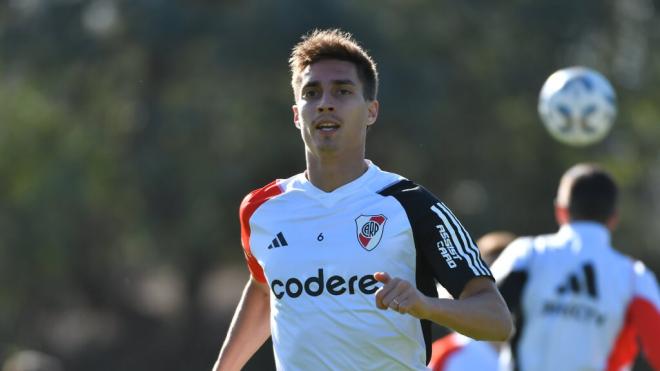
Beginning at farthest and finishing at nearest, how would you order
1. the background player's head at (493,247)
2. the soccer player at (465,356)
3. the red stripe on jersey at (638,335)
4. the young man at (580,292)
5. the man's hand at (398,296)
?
1. the background player's head at (493,247)
2. the soccer player at (465,356)
3. the young man at (580,292)
4. the red stripe on jersey at (638,335)
5. the man's hand at (398,296)

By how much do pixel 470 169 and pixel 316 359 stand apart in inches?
927

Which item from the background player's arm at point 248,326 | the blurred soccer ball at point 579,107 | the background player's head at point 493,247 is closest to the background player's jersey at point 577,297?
the background player's head at point 493,247

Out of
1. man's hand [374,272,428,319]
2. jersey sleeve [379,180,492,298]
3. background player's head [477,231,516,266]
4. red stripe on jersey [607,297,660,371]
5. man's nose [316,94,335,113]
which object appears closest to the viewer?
man's hand [374,272,428,319]

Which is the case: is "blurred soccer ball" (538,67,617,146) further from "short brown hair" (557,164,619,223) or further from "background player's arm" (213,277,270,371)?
"background player's arm" (213,277,270,371)

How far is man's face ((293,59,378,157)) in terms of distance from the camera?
4887 millimetres

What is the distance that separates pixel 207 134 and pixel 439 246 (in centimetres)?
2182

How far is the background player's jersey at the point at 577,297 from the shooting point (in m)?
7.15

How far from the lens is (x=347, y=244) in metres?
4.76

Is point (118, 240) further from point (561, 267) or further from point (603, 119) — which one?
point (561, 267)

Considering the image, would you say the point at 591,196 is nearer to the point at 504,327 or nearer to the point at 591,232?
the point at 591,232

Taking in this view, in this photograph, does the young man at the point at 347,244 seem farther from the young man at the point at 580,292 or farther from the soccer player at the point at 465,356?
the soccer player at the point at 465,356

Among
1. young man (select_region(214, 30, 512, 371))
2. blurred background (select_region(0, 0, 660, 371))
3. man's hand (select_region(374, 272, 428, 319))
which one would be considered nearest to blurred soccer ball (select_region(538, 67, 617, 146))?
young man (select_region(214, 30, 512, 371))

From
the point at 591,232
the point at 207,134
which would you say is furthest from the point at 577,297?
the point at 207,134

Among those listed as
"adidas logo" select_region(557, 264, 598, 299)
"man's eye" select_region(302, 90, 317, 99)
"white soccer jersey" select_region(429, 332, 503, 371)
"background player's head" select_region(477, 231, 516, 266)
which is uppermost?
"man's eye" select_region(302, 90, 317, 99)
